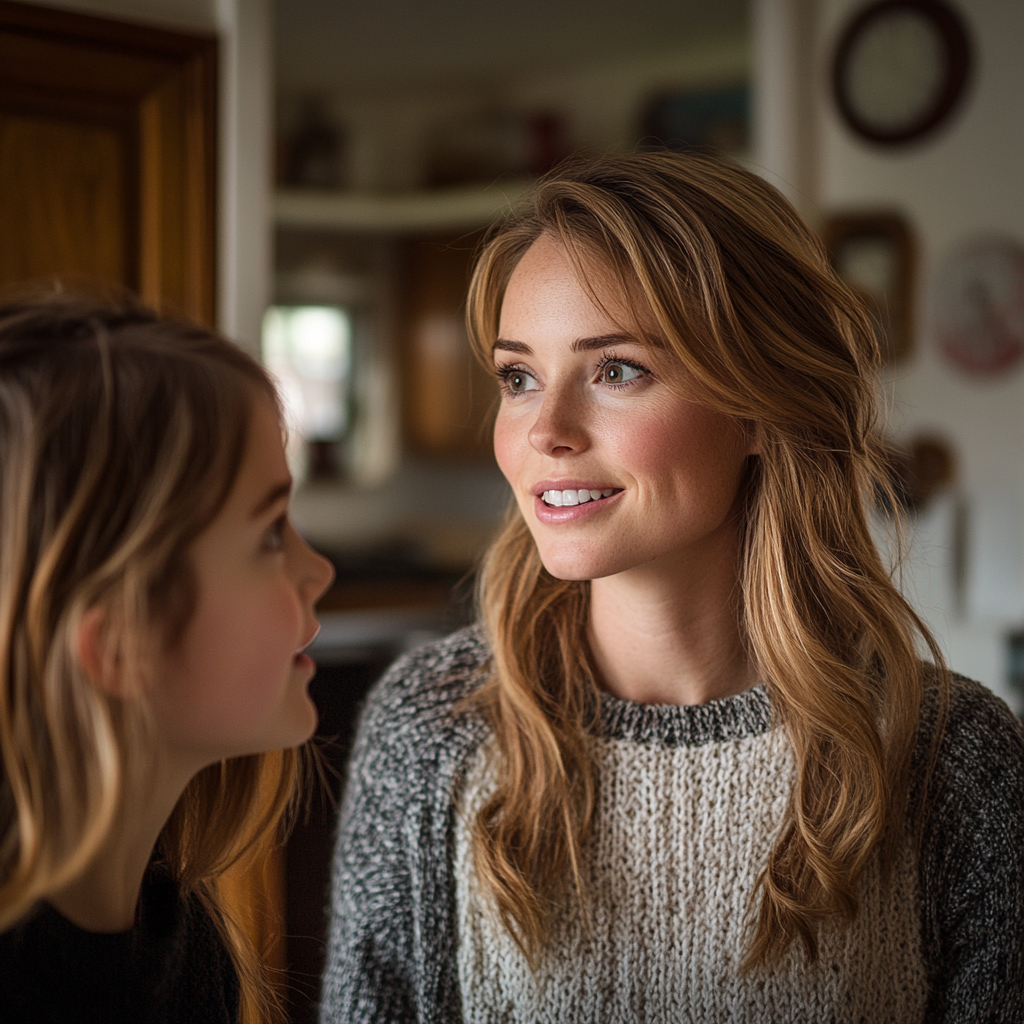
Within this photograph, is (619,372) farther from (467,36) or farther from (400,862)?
(467,36)

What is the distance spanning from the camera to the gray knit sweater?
1064 millimetres

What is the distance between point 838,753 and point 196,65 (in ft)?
6.63

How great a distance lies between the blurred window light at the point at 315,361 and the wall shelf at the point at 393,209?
0.42m

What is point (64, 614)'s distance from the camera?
26.0 inches

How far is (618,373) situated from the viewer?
1.00 meters

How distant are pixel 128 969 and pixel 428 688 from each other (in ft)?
1.66

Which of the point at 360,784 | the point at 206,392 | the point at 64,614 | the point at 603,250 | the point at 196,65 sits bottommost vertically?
the point at 360,784

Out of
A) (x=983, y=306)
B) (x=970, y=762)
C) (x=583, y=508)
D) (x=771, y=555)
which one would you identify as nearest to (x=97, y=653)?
(x=583, y=508)

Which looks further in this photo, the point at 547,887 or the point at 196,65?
the point at 196,65

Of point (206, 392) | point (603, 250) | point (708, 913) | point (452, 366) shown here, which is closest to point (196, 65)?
point (603, 250)

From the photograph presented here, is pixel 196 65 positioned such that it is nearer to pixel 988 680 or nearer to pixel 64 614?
pixel 64 614

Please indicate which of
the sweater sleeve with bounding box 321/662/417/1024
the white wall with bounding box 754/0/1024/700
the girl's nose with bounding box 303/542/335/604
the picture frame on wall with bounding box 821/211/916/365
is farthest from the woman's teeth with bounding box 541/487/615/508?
the picture frame on wall with bounding box 821/211/916/365

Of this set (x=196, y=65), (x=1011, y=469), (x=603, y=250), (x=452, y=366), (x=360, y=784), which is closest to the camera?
(x=603, y=250)

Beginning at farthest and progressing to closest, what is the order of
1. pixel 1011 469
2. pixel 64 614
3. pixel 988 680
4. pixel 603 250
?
1. pixel 1011 469
2. pixel 988 680
3. pixel 603 250
4. pixel 64 614
